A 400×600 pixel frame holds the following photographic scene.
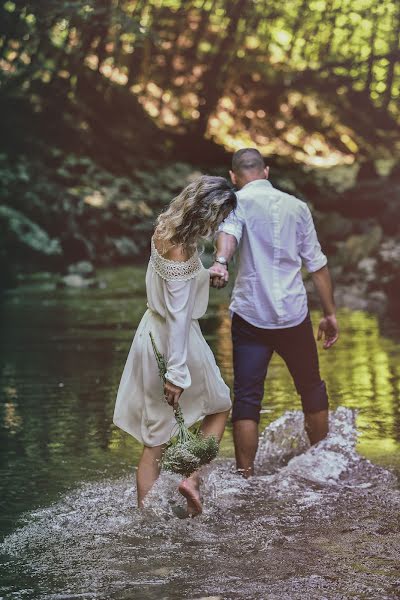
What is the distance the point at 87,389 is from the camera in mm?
9102

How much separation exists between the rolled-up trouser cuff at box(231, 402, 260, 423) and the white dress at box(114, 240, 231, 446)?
458 mm

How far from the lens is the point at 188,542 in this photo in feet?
15.8

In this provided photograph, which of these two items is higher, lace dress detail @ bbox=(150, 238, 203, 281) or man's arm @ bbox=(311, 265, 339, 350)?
lace dress detail @ bbox=(150, 238, 203, 281)

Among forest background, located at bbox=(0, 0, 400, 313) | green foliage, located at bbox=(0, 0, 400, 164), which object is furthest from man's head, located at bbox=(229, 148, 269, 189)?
green foliage, located at bbox=(0, 0, 400, 164)

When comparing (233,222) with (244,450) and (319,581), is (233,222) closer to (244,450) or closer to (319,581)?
(244,450)

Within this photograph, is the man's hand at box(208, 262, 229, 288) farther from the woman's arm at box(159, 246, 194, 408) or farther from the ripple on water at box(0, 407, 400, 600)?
the ripple on water at box(0, 407, 400, 600)

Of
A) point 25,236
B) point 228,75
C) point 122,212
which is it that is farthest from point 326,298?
point 228,75

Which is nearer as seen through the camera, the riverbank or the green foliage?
the riverbank

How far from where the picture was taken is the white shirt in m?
5.93

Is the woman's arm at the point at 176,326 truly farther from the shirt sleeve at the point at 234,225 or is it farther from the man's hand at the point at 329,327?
the man's hand at the point at 329,327

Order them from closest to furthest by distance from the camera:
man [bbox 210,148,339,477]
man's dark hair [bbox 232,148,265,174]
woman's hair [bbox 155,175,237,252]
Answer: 1. woman's hair [bbox 155,175,237,252]
2. man [bbox 210,148,339,477]
3. man's dark hair [bbox 232,148,265,174]

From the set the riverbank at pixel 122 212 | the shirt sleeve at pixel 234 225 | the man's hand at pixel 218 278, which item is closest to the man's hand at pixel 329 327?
the shirt sleeve at pixel 234 225

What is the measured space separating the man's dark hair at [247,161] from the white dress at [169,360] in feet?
3.37

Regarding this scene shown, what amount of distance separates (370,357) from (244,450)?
457 cm
